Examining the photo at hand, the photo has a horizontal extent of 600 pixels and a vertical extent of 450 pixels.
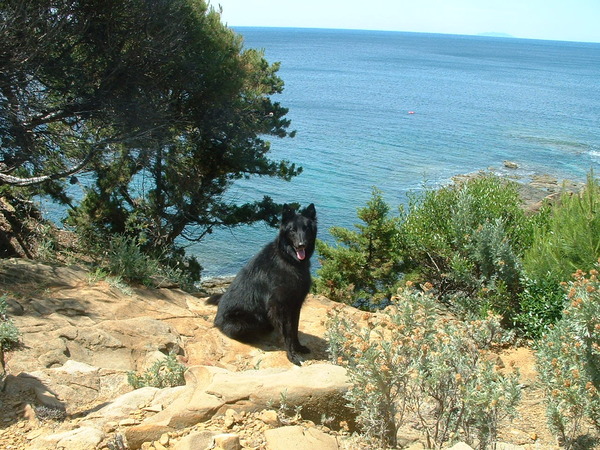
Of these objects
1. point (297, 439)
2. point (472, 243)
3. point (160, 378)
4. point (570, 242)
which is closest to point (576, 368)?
point (297, 439)

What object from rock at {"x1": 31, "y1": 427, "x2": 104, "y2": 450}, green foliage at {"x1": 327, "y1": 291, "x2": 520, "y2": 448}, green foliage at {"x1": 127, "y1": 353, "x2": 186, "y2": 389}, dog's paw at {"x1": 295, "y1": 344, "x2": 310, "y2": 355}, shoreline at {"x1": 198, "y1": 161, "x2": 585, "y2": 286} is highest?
green foliage at {"x1": 327, "y1": 291, "x2": 520, "y2": 448}

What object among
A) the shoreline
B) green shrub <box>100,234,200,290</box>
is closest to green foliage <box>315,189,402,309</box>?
green shrub <box>100,234,200,290</box>

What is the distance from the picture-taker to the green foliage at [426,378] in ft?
13.5

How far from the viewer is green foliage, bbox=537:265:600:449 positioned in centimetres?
480

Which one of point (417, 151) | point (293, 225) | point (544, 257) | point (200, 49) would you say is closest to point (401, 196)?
point (417, 151)

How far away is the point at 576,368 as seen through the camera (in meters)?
4.86

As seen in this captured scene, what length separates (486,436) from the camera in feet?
14.2

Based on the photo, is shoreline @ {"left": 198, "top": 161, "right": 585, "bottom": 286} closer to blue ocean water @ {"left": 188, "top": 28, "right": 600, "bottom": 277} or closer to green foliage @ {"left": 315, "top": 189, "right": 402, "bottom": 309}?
blue ocean water @ {"left": 188, "top": 28, "right": 600, "bottom": 277}

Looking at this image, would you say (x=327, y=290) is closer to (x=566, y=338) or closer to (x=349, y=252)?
(x=349, y=252)

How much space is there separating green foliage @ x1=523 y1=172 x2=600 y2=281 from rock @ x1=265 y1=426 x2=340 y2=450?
19.0ft

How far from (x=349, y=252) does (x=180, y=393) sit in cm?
917

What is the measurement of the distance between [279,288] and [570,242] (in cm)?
445

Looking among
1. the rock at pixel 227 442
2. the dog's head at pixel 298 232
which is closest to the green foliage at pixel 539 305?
the dog's head at pixel 298 232

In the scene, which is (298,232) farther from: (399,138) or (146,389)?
(399,138)
